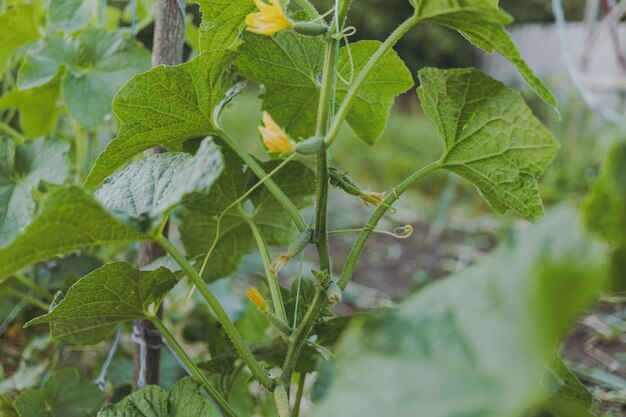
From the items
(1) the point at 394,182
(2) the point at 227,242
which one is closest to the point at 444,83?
(2) the point at 227,242

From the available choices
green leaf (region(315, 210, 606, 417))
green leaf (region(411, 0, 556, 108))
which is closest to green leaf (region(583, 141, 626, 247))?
green leaf (region(315, 210, 606, 417))

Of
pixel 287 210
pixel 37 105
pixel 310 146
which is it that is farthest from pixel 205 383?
pixel 37 105

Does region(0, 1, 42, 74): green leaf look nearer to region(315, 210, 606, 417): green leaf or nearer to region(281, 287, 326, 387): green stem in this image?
region(281, 287, 326, 387): green stem

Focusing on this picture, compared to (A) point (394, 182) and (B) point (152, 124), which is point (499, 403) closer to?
(B) point (152, 124)

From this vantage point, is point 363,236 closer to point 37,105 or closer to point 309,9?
point 309,9

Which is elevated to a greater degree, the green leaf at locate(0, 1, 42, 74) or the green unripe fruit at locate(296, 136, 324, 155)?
the green unripe fruit at locate(296, 136, 324, 155)

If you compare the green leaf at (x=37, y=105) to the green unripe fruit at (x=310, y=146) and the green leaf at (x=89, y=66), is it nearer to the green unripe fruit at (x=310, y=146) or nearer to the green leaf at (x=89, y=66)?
the green leaf at (x=89, y=66)
